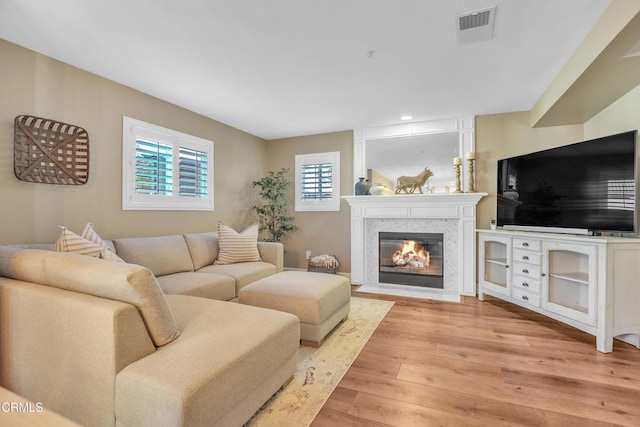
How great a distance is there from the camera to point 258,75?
281 centimetres

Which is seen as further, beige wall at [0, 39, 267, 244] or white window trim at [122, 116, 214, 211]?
white window trim at [122, 116, 214, 211]

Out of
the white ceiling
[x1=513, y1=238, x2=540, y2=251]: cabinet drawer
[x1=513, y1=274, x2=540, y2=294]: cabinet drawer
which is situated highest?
the white ceiling

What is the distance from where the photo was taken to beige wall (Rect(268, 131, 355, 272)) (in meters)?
4.64

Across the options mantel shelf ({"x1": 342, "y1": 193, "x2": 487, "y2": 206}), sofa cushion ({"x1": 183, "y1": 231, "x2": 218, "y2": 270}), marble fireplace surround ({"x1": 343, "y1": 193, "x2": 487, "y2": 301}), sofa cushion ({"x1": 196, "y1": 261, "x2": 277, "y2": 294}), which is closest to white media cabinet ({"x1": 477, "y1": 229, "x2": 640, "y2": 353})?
marble fireplace surround ({"x1": 343, "y1": 193, "x2": 487, "y2": 301})

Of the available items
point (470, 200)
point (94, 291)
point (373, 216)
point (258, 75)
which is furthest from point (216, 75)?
point (470, 200)

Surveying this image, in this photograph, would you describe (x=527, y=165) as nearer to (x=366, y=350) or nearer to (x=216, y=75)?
(x=366, y=350)

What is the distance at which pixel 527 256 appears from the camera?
299cm

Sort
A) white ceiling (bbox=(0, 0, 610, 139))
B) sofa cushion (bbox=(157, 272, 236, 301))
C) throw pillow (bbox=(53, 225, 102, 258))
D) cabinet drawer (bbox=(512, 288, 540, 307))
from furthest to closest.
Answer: cabinet drawer (bbox=(512, 288, 540, 307)) < sofa cushion (bbox=(157, 272, 236, 301)) < throw pillow (bbox=(53, 225, 102, 258)) < white ceiling (bbox=(0, 0, 610, 139))

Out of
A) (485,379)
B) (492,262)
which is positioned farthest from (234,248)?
(492,262)

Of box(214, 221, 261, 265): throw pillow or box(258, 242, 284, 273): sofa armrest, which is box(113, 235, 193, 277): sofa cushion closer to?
box(214, 221, 261, 265): throw pillow

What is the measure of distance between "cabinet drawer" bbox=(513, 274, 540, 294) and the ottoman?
1.85 metres

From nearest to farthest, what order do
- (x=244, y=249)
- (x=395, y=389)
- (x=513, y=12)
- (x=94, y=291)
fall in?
(x=94, y=291)
(x=395, y=389)
(x=513, y=12)
(x=244, y=249)

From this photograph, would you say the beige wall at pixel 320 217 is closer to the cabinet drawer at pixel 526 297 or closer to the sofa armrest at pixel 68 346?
the cabinet drawer at pixel 526 297

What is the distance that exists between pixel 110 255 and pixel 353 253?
3.11m
